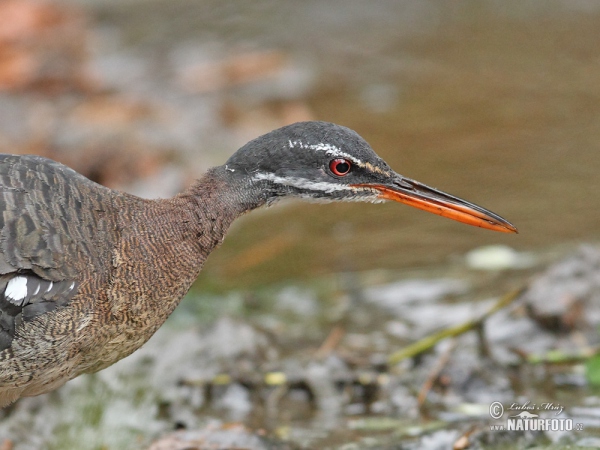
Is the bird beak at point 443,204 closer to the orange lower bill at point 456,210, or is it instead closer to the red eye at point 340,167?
the orange lower bill at point 456,210

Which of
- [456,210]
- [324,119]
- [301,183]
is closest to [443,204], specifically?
[456,210]

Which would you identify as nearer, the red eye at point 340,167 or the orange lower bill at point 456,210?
the red eye at point 340,167

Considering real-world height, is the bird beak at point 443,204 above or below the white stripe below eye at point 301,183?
below

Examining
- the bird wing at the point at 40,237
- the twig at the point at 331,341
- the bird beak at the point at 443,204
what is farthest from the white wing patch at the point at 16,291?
the twig at the point at 331,341

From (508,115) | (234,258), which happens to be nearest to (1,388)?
(234,258)

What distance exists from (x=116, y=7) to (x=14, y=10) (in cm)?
260

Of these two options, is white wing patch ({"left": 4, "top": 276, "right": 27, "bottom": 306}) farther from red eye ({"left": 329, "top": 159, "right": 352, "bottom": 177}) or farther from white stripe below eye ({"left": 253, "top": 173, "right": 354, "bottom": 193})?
red eye ({"left": 329, "top": 159, "right": 352, "bottom": 177})

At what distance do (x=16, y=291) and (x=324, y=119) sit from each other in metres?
7.28

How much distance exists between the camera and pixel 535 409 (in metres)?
5.46

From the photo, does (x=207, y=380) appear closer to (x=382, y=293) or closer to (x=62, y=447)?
(x=62, y=447)

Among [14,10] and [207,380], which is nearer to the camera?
[207,380]

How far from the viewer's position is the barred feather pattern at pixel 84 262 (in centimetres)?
462

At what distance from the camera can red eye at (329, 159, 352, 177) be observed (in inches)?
199

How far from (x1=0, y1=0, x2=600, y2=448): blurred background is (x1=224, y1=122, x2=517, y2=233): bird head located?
130cm
